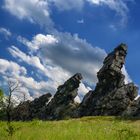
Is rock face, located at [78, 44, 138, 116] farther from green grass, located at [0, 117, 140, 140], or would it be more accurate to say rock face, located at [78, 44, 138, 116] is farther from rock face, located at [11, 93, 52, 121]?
green grass, located at [0, 117, 140, 140]

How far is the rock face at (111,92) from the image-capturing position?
125312 millimetres

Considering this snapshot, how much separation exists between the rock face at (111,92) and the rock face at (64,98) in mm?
12220

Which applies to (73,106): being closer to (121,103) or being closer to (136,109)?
(121,103)

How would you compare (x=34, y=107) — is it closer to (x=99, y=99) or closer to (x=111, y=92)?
(x=99, y=99)

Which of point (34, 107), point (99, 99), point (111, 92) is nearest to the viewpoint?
point (111, 92)

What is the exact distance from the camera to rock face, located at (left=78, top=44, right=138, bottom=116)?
4934 inches

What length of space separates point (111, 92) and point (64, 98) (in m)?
31.2

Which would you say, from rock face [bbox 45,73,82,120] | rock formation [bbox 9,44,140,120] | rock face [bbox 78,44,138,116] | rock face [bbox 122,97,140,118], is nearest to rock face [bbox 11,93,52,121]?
rock formation [bbox 9,44,140,120]

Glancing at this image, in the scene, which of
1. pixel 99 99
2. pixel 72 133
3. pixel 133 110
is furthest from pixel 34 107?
pixel 72 133

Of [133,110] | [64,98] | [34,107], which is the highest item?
[64,98]

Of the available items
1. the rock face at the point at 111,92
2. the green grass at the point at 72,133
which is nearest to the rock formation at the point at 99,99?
the rock face at the point at 111,92

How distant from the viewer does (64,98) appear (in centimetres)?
15838

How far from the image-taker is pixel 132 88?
12738 cm

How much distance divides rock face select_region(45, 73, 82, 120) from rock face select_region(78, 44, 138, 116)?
1222cm
